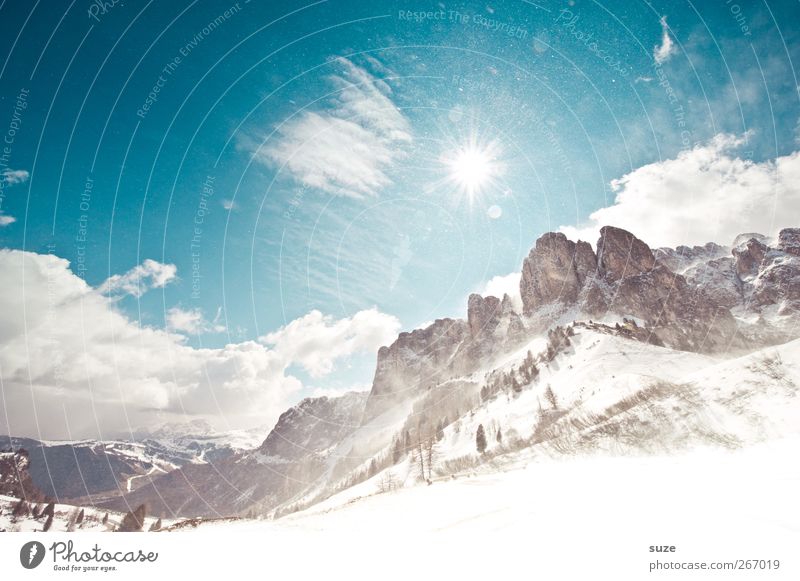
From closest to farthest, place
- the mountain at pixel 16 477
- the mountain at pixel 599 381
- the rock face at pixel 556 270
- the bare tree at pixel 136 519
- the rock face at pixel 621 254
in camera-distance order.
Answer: the mountain at pixel 599 381 → the bare tree at pixel 136 519 → the mountain at pixel 16 477 → the rock face at pixel 621 254 → the rock face at pixel 556 270

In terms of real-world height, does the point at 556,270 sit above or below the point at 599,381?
above

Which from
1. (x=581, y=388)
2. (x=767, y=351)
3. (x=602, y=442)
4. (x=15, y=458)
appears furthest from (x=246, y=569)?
(x=15, y=458)

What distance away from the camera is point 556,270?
622 feet

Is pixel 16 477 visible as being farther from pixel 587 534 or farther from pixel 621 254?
pixel 621 254

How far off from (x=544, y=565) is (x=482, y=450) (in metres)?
74.2

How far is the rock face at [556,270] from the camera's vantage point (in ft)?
602

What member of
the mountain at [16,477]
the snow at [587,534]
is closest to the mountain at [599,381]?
the snow at [587,534]

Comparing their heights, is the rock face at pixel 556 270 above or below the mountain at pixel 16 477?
above

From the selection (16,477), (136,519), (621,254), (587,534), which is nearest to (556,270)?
(621,254)

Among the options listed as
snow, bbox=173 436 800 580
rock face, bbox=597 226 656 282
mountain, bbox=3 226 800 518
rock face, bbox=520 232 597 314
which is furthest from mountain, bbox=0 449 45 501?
rock face, bbox=597 226 656 282

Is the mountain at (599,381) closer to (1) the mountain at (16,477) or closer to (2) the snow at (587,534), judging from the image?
(2) the snow at (587,534)

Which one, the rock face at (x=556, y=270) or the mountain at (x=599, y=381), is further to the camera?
the rock face at (x=556, y=270)

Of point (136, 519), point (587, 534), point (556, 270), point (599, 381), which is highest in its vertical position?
point (556, 270)

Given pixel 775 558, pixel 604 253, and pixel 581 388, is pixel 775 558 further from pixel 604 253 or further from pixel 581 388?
pixel 604 253
